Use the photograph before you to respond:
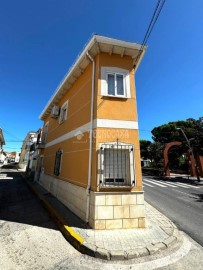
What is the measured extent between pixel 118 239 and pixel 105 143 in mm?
2750

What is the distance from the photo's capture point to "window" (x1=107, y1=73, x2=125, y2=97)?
235 inches

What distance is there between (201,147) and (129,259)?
72.5ft

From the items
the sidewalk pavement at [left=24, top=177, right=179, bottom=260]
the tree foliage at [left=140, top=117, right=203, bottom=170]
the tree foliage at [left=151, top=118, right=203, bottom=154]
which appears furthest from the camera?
the tree foliage at [left=140, top=117, right=203, bottom=170]

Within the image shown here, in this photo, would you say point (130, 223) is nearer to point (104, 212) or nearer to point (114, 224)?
point (114, 224)

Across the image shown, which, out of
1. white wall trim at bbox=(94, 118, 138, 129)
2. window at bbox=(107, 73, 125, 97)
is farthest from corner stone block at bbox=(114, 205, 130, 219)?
window at bbox=(107, 73, 125, 97)

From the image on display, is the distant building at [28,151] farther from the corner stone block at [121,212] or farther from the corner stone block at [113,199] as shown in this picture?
the corner stone block at [121,212]

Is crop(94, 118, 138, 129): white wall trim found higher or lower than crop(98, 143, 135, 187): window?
higher

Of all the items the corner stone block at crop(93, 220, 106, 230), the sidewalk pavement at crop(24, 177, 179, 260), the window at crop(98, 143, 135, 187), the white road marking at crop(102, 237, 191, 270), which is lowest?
the white road marking at crop(102, 237, 191, 270)

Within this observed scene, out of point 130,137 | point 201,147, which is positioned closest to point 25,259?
point 130,137

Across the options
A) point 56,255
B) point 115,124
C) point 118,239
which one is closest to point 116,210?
point 118,239

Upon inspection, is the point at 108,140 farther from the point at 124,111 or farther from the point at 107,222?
the point at 107,222

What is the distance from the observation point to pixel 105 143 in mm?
5215

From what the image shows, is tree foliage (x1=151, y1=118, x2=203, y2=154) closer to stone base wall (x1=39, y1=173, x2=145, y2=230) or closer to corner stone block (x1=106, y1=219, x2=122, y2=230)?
stone base wall (x1=39, y1=173, x2=145, y2=230)

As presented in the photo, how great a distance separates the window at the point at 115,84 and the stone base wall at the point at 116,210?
367 centimetres
